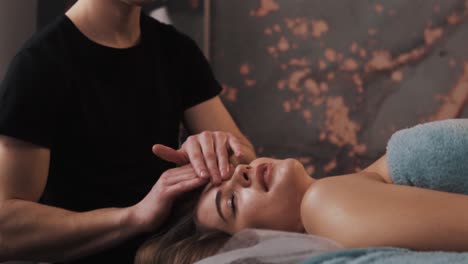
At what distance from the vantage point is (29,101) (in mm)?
1228

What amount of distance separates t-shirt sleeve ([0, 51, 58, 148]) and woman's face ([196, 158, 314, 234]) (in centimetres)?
40

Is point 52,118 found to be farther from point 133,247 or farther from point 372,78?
point 372,78

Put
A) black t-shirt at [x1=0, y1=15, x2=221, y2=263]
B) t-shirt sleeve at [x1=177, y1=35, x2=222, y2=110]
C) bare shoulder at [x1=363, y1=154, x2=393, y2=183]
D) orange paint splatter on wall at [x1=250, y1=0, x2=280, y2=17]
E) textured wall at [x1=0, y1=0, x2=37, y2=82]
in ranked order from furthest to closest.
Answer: orange paint splatter on wall at [x1=250, y1=0, x2=280, y2=17] < textured wall at [x1=0, y1=0, x2=37, y2=82] < t-shirt sleeve at [x1=177, y1=35, x2=222, y2=110] < black t-shirt at [x1=0, y1=15, x2=221, y2=263] < bare shoulder at [x1=363, y1=154, x2=393, y2=183]

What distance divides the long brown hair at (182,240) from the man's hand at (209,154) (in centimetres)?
7

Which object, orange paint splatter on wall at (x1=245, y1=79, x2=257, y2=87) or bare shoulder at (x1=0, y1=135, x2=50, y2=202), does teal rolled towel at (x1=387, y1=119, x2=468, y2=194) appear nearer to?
bare shoulder at (x1=0, y1=135, x2=50, y2=202)

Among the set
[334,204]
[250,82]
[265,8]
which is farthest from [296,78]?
[334,204]

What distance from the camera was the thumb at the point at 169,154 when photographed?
1.11 metres

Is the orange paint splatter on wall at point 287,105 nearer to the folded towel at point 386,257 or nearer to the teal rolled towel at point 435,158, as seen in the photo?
the teal rolled towel at point 435,158

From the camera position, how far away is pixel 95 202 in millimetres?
1349

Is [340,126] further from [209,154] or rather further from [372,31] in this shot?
[209,154]

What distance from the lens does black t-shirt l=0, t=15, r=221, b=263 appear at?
4.07 ft

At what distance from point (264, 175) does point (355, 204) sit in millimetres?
261

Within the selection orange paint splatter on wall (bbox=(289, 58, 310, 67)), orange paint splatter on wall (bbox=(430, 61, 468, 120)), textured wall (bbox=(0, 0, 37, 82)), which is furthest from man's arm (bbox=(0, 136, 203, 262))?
orange paint splatter on wall (bbox=(430, 61, 468, 120))

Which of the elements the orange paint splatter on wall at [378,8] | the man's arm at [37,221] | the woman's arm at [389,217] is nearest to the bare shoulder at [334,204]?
the woman's arm at [389,217]
